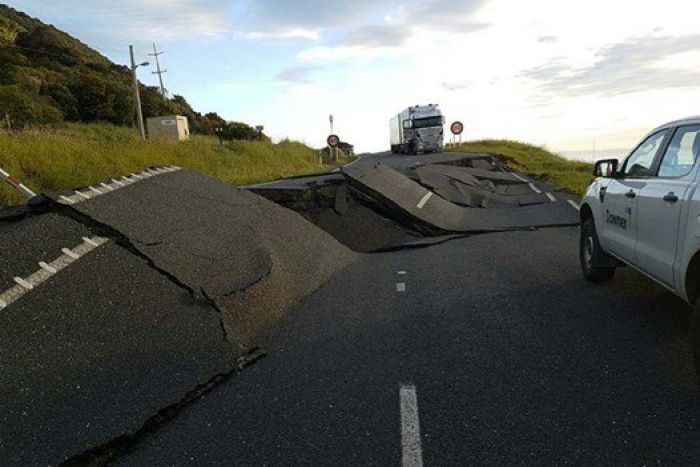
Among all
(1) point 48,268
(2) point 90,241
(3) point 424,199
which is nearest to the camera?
(1) point 48,268

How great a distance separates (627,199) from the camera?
18.5 feet

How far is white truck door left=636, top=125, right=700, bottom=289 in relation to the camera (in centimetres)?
448

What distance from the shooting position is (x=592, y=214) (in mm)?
6926

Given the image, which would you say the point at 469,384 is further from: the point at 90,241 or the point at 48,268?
the point at 90,241

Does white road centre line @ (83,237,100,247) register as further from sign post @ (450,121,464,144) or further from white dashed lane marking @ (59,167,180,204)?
sign post @ (450,121,464,144)

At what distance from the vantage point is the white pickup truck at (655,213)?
4.21 meters

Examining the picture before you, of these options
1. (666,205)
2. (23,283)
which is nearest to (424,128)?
(666,205)

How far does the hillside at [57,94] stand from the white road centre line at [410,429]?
1242 inches

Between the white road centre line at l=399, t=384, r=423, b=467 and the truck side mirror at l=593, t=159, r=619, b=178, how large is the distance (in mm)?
3510

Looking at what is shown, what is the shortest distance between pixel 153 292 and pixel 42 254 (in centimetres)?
120

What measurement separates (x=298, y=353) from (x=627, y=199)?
11.9 ft

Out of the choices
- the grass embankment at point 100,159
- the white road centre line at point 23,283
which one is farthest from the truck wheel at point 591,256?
the grass embankment at point 100,159

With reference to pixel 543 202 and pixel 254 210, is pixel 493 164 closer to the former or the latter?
pixel 543 202

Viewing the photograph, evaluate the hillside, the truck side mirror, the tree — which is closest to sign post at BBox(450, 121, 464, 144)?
the hillside
